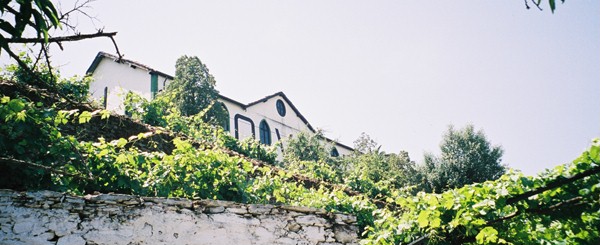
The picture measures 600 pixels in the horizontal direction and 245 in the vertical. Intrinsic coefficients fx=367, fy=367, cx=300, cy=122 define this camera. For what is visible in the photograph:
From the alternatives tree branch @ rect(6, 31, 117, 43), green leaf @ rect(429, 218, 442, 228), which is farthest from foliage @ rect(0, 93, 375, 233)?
green leaf @ rect(429, 218, 442, 228)

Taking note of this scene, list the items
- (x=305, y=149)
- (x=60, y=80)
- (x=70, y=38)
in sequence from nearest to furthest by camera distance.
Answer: (x=70, y=38)
(x=60, y=80)
(x=305, y=149)

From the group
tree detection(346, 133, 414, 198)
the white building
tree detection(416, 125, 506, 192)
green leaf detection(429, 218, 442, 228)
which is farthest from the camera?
tree detection(416, 125, 506, 192)

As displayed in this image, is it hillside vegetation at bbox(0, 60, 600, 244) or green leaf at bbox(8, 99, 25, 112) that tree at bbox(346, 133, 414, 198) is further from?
green leaf at bbox(8, 99, 25, 112)

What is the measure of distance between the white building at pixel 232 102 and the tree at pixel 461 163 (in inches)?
212

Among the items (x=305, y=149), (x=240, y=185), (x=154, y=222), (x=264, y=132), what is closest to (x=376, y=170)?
(x=305, y=149)

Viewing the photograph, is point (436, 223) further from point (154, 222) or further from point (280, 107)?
A: point (280, 107)

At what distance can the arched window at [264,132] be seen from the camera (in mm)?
21809

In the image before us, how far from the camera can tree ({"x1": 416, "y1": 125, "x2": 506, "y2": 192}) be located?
58.2 feet

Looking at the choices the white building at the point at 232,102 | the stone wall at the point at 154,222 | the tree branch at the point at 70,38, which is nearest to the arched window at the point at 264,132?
the white building at the point at 232,102

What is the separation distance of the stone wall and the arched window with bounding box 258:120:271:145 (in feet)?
58.3

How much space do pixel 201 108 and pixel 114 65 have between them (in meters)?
6.41

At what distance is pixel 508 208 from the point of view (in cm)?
453

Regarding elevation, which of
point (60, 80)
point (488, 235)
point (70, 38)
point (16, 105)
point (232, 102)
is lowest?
point (488, 235)

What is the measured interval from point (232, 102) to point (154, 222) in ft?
56.7
